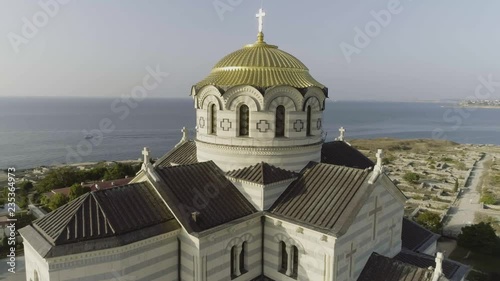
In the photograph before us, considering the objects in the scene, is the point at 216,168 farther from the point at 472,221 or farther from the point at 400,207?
the point at 472,221

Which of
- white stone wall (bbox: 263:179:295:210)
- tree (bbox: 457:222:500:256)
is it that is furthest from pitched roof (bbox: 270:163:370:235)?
tree (bbox: 457:222:500:256)

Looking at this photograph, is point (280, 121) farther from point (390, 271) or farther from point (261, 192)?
point (390, 271)

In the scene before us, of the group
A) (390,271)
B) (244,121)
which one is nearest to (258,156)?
(244,121)

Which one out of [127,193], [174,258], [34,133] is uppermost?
[127,193]

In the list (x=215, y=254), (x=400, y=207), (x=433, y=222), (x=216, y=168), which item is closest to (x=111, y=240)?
(x=215, y=254)

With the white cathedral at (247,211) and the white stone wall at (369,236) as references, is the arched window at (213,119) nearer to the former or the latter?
the white cathedral at (247,211)

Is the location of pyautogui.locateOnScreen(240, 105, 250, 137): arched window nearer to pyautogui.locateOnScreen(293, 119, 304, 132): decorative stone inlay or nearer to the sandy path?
pyautogui.locateOnScreen(293, 119, 304, 132): decorative stone inlay
